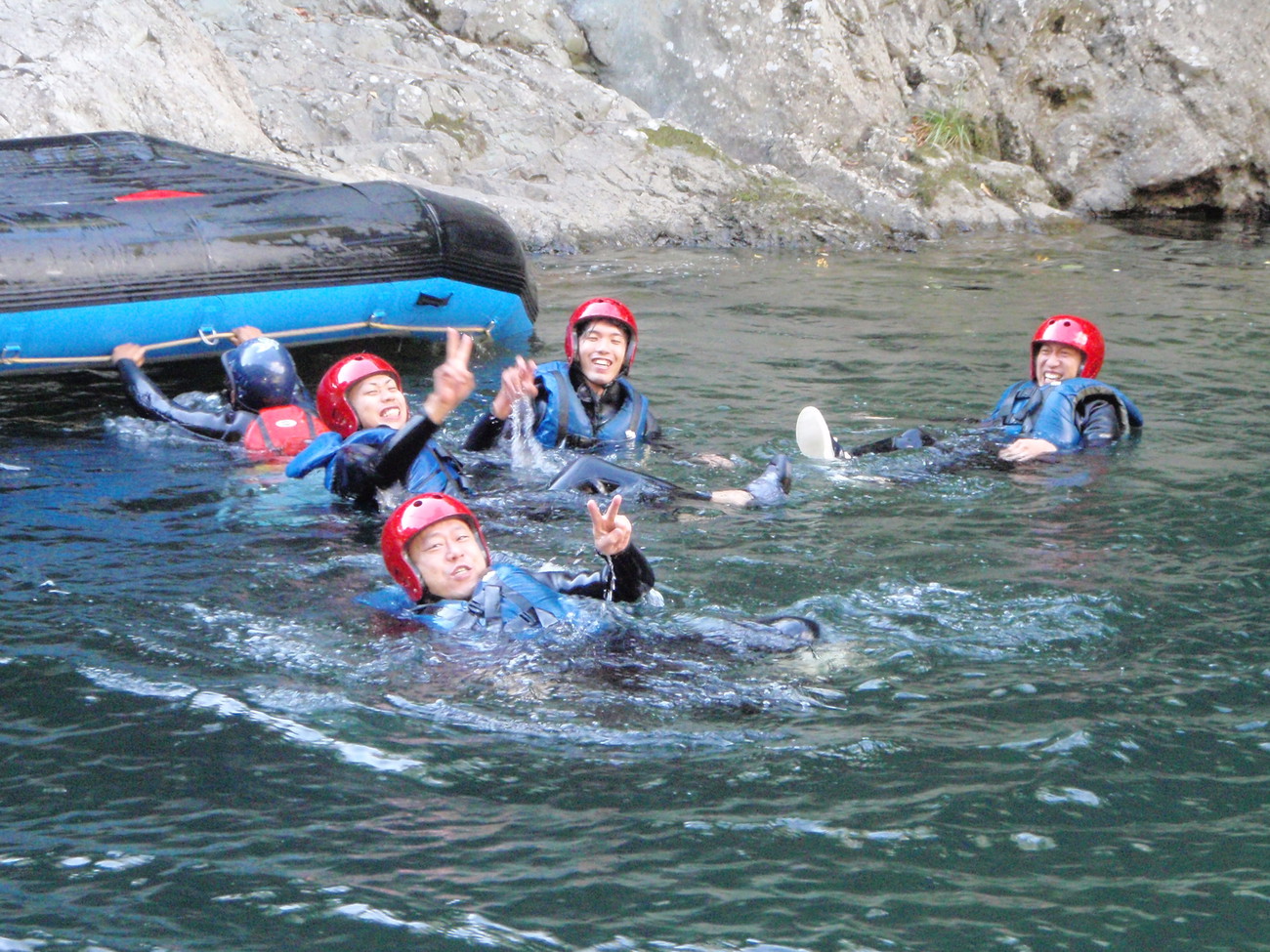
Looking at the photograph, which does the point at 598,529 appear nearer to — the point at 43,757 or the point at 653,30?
the point at 43,757

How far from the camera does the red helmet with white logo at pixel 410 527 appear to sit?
455 cm

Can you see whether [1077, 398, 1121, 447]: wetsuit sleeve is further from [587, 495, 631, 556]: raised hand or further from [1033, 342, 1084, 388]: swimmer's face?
[587, 495, 631, 556]: raised hand

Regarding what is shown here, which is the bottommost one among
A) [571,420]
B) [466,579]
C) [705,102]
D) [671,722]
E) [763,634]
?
[671,722]

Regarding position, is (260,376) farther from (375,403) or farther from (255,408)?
(375,403)

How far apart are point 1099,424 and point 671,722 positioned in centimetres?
387

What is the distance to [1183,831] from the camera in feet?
10.5

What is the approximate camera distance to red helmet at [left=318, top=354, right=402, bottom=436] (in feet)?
20.2

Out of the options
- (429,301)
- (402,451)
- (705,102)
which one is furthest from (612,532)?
(705,102)

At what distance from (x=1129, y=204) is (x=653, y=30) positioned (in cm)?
606

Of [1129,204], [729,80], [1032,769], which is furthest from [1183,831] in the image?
[1129,204]

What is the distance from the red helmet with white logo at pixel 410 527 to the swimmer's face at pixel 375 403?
1.58m

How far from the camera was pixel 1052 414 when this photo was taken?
22.7 feet

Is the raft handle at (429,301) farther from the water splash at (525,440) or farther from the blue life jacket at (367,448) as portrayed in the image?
the blue life jacket at (367,448)

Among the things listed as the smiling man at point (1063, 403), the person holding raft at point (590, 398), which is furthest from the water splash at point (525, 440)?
the smiling man at point (1063, 403)
